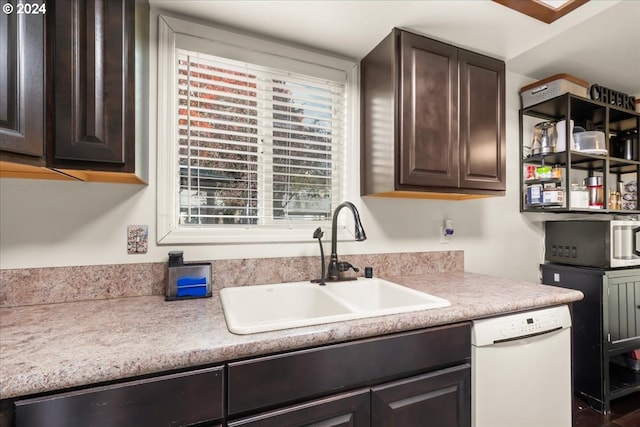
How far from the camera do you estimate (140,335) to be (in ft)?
2.87

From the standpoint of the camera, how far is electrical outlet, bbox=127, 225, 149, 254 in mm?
1353

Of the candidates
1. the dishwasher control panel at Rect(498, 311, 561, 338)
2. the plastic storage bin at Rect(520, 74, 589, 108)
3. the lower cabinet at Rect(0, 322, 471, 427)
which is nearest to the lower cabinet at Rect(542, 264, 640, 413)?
the dishwasher control panel at Rect(498, 311, 561, 338)

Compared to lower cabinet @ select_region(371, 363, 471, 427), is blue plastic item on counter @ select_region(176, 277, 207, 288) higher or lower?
higher

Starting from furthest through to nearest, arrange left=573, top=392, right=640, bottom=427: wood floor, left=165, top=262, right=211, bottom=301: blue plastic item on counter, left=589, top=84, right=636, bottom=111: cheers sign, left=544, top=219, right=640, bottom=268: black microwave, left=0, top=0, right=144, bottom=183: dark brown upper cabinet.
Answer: left=589, top=84, right=636, bottom=111: cheers sign → left=544, top=219, right=640, bottom=268: black microwave → left=573, top=392, right=640, bottom=427: wood floor → left=165, top=262, right=211, bottom=301: blue plastic item on counter → left=0, top=0, right=144, bottom=183: dark brown upper cabinet

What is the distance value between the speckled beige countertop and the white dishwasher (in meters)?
0.07

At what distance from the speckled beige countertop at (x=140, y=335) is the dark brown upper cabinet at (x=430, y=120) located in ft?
2.13

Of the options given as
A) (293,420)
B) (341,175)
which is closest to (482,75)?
(341,175)

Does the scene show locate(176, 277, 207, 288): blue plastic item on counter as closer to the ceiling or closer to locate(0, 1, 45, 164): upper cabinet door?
locate(0, 1, 45, 164): upper cabinet door

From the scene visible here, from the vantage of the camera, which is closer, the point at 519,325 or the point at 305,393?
the point at 305,393

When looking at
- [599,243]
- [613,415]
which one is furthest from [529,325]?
[613,415]

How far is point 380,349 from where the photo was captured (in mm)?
987

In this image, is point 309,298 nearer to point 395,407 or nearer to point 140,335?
point 395,407

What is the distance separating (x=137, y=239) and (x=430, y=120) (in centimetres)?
157

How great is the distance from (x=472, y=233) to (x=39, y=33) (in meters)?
2.41
